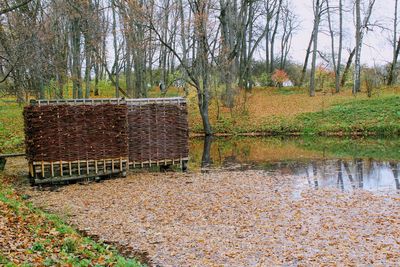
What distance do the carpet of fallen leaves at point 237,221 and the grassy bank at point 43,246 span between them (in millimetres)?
837

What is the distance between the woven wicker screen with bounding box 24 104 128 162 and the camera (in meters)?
14.1

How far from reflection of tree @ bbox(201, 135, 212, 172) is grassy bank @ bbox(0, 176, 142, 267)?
34.4ft

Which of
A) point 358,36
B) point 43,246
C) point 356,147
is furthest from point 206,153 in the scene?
point 358,36

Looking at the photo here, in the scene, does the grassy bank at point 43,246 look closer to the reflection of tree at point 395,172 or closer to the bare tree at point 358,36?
the reflection of tree at point 395,172

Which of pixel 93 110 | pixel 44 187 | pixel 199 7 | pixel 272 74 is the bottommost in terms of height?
pixel 44 187

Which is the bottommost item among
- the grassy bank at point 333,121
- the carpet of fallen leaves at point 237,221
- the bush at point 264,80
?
the carpet of fallen leaves at point 237,221

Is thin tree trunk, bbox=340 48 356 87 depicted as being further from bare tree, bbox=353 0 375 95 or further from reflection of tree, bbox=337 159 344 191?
reflection of tree, bbox=337 159 344 191

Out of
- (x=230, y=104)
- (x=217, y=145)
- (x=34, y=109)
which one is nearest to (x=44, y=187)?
(x=34, y=109)

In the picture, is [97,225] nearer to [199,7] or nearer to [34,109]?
[34,109]

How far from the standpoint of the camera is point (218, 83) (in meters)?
33.6

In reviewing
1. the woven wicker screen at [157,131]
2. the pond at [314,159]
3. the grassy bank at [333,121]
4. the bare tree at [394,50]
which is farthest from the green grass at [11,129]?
the bare tree at [394,50]

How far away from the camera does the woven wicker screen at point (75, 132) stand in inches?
557

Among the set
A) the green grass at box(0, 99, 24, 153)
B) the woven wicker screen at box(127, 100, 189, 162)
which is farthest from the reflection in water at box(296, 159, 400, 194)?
the green grass at box(0, 99, 24, 153)

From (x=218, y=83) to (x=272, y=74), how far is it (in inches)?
447
